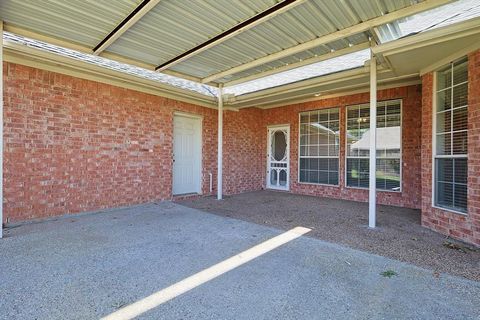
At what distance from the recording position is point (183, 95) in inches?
263

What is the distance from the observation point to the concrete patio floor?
6.79 feet

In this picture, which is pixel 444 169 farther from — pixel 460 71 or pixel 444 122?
pixel 460 71

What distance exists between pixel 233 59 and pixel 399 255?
14.8 feet

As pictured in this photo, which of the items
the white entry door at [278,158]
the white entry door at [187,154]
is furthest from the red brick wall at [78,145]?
the white entry door at [278,158]

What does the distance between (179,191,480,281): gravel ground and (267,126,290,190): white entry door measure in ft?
3.94

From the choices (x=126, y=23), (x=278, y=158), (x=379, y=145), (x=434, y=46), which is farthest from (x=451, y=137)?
(x=126, y=23)

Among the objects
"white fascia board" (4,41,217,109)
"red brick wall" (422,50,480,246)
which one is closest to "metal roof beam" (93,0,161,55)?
"white fascia board" (4,41,217,109)

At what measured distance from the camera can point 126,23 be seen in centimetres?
374

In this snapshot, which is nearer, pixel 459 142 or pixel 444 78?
pixel 459 142

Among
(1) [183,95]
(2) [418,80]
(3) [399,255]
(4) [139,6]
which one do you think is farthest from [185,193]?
(2) [418,80]

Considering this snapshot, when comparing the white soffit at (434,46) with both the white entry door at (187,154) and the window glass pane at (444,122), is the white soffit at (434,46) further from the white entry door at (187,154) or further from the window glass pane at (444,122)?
the white entry door at (187,154)

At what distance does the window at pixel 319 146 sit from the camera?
297 inches

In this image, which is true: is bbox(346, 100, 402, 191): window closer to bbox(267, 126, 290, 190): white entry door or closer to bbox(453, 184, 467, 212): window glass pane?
bbox(267, 126, 290, 190): white entry door

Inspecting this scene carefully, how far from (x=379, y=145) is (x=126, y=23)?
21.0 ft
